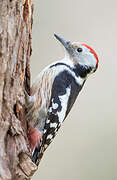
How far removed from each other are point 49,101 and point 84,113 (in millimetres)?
1390

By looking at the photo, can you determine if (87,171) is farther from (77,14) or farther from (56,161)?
(77,14)

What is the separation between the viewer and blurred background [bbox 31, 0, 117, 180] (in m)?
4.21

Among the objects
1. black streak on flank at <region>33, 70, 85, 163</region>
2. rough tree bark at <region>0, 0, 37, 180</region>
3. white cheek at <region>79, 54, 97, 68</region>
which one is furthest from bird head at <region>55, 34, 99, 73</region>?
rough tree bark at <region>0, 0, 37, 180</region>

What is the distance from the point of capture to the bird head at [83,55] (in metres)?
3.14

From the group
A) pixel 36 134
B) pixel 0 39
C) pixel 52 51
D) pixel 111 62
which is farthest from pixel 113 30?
pixel 0 39

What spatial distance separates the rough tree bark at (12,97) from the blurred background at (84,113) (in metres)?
1.64

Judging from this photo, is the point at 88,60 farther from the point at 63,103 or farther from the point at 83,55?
the point at 63,103

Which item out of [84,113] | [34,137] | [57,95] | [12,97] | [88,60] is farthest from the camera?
[84,113]

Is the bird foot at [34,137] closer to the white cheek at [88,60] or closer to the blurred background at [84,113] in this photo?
the white cheek at [88,60]

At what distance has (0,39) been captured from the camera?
2389 millimetres

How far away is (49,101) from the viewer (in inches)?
114

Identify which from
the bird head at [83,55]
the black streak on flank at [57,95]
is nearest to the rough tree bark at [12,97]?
the black streak on flank at [57,95]

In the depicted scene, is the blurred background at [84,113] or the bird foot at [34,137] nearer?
the bird foot at [34,137]

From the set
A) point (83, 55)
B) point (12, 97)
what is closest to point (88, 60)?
point (83, 55)
